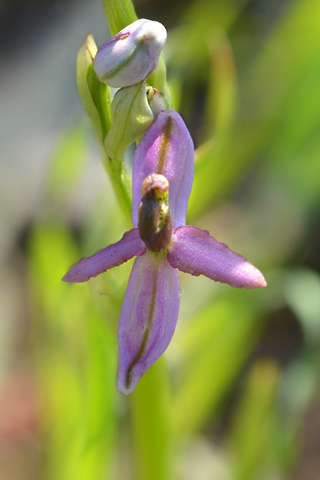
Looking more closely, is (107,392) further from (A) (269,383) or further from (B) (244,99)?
(B) (244,99)

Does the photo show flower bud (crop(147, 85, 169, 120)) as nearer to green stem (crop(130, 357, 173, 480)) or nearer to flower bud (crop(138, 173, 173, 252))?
flower bud (crop(138, 173, 173, 252))

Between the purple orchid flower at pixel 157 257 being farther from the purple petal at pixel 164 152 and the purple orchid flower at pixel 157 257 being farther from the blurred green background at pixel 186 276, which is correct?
the blurred green background at pixel 186 276

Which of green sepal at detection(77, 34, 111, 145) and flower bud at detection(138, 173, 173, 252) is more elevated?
green sepal at detection(77, 34, 111, 145)

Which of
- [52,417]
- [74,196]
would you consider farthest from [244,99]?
[52,417]

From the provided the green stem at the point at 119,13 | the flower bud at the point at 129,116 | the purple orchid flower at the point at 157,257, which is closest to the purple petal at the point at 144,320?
the purple orchid flower at the point at 157,257

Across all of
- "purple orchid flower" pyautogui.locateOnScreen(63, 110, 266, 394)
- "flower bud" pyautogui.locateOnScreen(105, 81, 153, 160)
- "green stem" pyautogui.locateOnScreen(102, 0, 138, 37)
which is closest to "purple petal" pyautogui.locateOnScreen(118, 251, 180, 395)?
"purple orchid flower" pyautogui.locateOnScreen(63, 110, 266, 394)

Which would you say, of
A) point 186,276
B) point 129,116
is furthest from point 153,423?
point 186,276

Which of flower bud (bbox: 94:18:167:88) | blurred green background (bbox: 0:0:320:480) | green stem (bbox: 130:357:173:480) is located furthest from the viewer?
blurred green background (bbox: 0:0:320:480)
